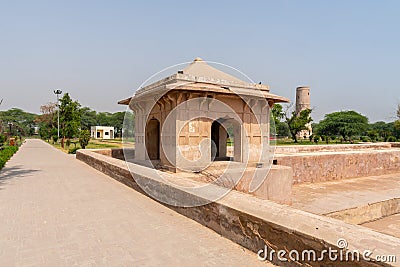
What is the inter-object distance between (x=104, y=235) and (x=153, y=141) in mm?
9187

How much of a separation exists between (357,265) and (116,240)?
313cm

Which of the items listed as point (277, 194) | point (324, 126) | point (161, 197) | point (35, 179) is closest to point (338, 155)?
point (277, 194)

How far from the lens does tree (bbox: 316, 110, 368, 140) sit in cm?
5853

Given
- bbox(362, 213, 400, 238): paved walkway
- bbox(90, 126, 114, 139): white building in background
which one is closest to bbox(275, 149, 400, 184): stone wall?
bbox(362, 213, 400, 238): paved walkway

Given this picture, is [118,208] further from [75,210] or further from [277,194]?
[277,194]

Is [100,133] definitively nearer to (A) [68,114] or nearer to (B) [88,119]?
(B) [88,119]

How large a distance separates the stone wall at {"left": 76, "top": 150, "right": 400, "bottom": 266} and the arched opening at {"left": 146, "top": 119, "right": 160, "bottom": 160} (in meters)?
7.98

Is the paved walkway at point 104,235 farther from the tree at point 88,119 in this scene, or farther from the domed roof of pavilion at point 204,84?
the tree at point 88,119

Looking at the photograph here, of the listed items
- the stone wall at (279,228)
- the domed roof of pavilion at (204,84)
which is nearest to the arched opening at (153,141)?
the domed roof of pavilion at (204,84)

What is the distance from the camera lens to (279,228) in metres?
3.33

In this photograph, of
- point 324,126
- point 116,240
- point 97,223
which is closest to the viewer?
point 116,240

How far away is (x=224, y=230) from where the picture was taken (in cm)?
429

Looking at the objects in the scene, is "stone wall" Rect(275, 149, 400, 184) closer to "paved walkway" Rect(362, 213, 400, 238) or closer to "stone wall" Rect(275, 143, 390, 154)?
"paved walkway" Rect(362, 213, 400, 238)

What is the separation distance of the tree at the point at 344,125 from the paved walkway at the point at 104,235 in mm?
60371
